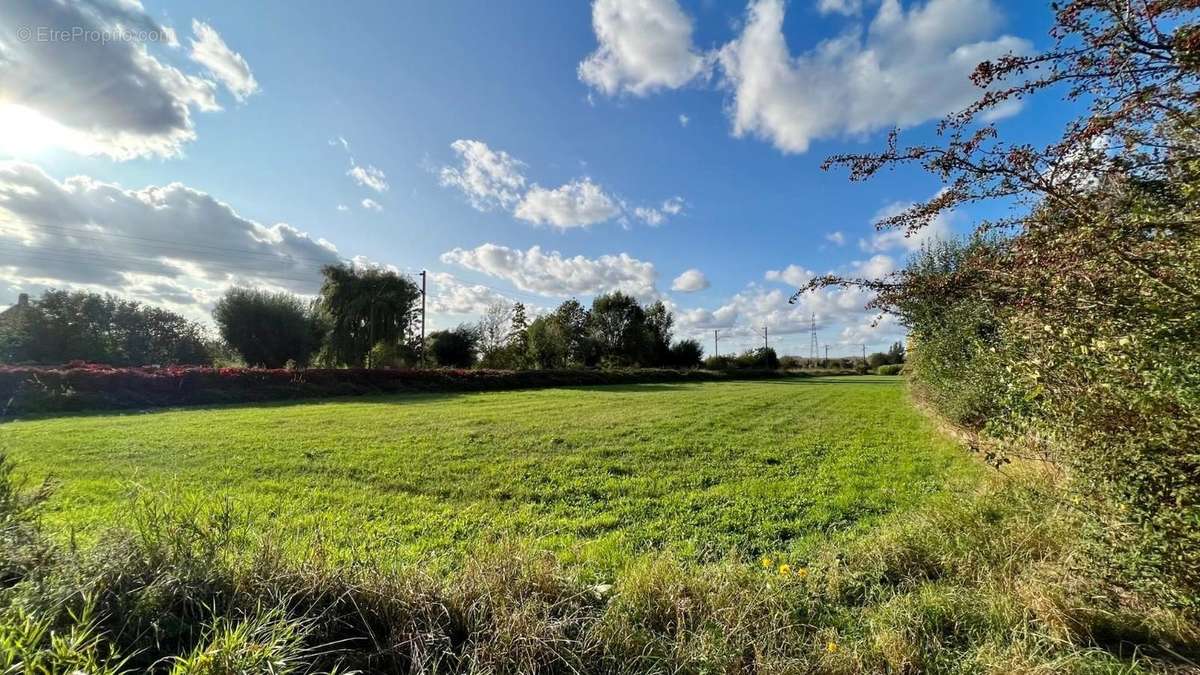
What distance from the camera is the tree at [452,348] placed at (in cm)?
3853

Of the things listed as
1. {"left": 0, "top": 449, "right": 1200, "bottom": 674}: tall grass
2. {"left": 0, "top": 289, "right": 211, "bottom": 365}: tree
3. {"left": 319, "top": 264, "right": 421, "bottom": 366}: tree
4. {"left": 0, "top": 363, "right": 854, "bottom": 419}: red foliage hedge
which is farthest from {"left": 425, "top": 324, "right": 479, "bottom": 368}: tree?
→ {"left": 0, "top": 449, "right": 1200, "bottom": 674}: tall grass

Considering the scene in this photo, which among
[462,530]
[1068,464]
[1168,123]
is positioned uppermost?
[1168,123]

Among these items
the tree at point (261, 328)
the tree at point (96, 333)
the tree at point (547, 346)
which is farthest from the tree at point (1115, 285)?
the tree at point (96, 333)

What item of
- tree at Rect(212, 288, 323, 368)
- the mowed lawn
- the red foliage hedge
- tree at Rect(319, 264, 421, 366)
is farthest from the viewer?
tree at Rect(319, 264, 421, 366)

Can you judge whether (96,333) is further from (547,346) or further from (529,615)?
(529,615)

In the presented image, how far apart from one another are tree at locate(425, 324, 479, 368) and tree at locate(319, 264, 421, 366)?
2292mm

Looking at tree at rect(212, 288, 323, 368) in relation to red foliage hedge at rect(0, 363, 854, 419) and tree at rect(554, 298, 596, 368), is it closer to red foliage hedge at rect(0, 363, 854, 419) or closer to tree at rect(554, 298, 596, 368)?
red foliage hedge at rect(0, 363, 854, 419)

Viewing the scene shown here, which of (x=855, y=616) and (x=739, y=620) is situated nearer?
(x=739, y=620)

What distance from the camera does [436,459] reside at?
7.59 metres

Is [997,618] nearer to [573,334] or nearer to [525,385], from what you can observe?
[525,385]

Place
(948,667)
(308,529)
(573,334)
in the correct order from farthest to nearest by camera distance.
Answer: (573,334) < (308,529) < (948,667)

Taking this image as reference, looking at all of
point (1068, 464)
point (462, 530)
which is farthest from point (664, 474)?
point (1068, 464)

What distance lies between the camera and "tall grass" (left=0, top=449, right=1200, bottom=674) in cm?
192

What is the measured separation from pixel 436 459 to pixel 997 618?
6900 millimetres
